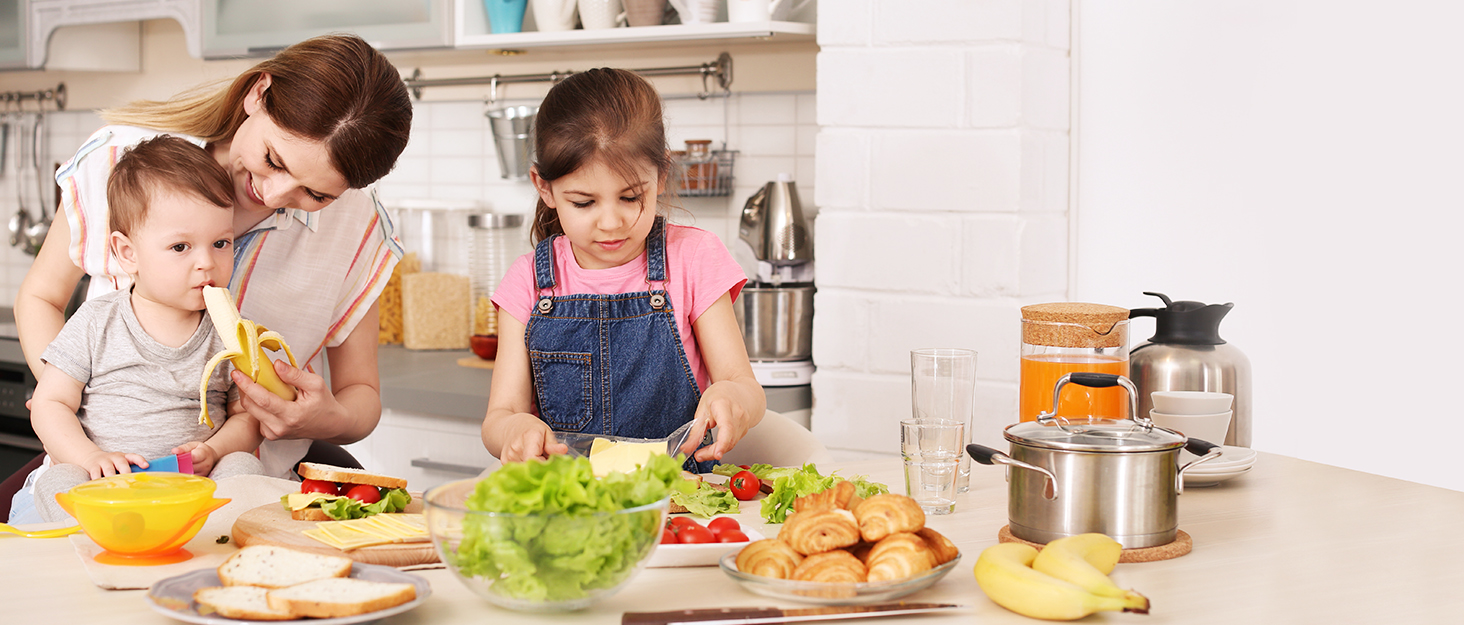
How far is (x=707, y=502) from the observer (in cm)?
122

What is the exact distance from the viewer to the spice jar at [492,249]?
303 centimetres

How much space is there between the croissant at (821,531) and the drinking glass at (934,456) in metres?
0.26

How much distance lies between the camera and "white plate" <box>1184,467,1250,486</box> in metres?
1.34

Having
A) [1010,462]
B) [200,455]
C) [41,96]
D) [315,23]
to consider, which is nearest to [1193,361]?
[1010,462]

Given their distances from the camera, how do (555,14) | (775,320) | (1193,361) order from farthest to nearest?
(555,14) < (775,320) < (1193,361)

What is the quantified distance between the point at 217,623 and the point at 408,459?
1812 millimetres

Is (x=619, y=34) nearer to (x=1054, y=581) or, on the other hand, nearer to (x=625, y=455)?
(x=625, y=455)

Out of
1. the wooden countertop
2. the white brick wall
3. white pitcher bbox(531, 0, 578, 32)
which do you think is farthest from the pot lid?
white pitcher bbox(531, 0, 578, 32)

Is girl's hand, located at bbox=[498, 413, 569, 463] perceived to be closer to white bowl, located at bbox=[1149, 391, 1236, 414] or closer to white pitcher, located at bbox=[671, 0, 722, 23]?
white bowl, located at bbox=[1149, 391, 1236, 414]

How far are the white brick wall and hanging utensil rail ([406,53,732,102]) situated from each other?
674 mm

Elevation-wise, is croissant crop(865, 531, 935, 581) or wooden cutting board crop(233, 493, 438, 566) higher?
croissant crop(865, 531, 935, 581)

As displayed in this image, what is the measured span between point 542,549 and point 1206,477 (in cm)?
84

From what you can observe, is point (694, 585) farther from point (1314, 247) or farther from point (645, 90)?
point (1314, 247)

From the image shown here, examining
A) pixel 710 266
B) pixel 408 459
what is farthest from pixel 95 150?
pixel 408 459
